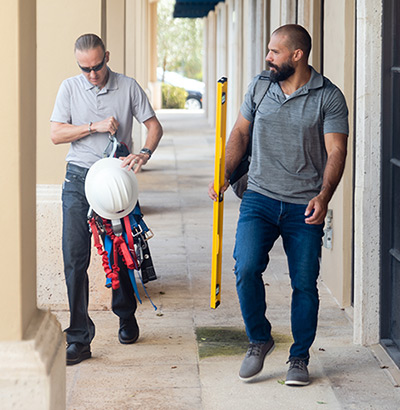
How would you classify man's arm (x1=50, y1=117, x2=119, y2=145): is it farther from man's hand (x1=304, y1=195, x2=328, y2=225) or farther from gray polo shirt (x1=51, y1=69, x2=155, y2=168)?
man's hand (x1=304, y1=195, x2=328, y2=225)

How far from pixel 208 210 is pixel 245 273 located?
6290 mm

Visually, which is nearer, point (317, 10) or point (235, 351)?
point (235, 351)

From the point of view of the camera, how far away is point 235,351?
5.36 metres

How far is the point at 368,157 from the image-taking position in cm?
521

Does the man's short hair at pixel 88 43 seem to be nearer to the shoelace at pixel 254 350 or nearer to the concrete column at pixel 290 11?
the shoelace at pixel 254 350

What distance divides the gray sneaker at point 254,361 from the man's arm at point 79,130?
1.52 meters

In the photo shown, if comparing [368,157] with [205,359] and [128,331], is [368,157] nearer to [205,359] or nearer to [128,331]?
[205,359]

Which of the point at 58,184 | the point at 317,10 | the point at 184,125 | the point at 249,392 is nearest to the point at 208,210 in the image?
the point at 317,10

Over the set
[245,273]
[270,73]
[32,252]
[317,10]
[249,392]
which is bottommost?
[249,392]

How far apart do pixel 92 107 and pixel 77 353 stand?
1.48 m

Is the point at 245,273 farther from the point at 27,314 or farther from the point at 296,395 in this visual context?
the point at 27,314

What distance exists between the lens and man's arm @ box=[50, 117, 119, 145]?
5133 millimetres

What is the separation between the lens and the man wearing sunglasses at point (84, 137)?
16.9 ft

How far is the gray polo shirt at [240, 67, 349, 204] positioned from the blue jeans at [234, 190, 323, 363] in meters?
0.09
